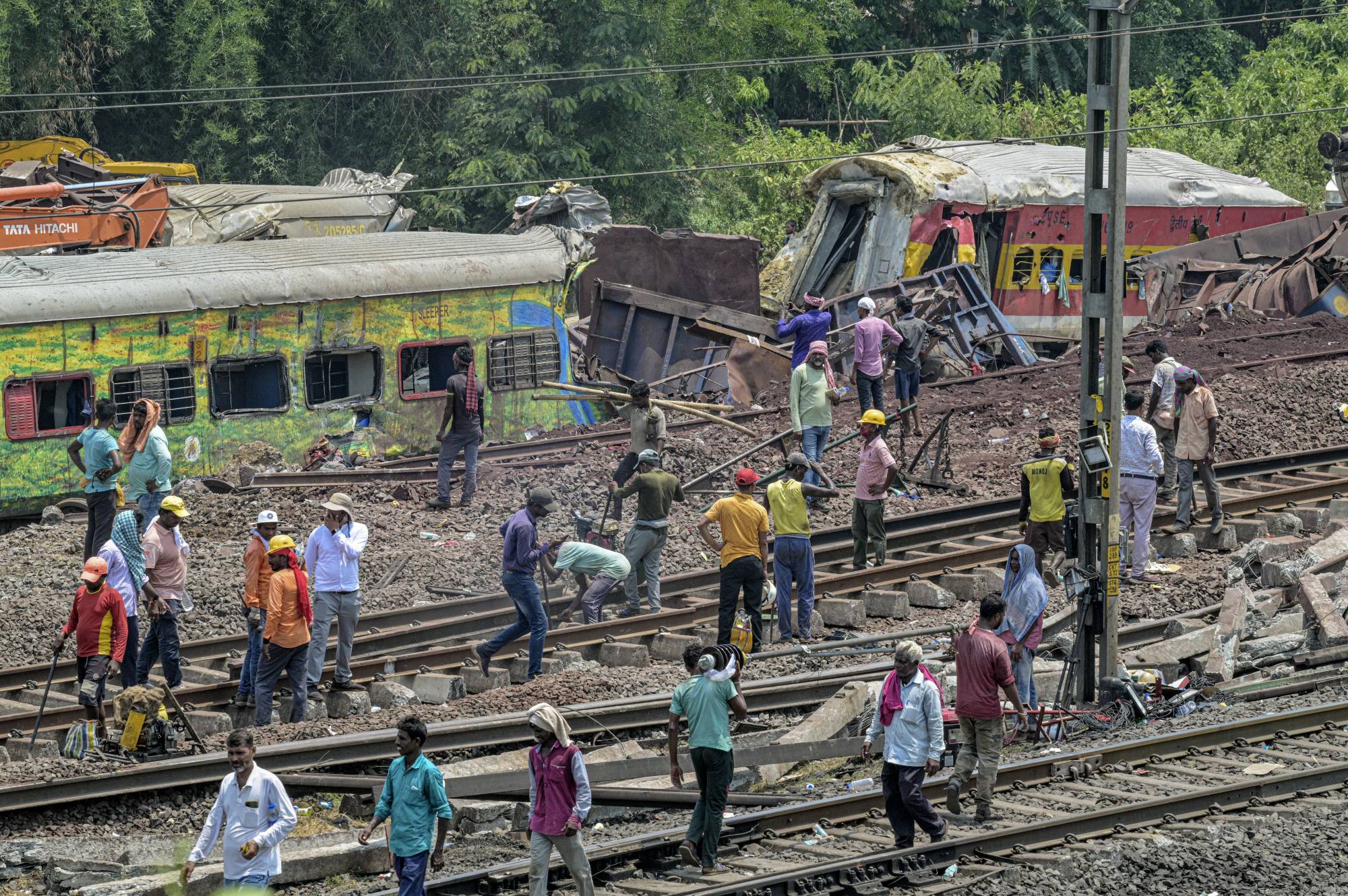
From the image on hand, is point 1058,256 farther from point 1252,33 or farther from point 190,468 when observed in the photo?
point 1252,33

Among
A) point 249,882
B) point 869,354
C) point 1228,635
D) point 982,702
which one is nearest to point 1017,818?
point 982,702

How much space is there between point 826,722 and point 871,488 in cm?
379

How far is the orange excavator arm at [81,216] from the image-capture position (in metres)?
22.9

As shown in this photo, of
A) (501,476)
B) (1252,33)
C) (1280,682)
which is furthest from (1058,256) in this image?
(1252,33)

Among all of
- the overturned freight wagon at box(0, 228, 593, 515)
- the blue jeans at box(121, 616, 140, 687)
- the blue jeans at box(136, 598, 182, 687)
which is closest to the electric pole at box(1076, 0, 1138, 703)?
the blue jeans at box(136, 598, 182, 687)

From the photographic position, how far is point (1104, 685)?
13016 millimetres

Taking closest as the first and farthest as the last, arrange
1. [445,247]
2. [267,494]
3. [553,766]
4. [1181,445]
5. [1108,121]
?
[553,766] < [1108,121] < [1181,445] < [267,494] < [445,247]

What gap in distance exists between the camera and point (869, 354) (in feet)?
65.5

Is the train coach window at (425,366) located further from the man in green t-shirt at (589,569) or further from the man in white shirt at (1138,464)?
the man in white shirt at (1138,464)

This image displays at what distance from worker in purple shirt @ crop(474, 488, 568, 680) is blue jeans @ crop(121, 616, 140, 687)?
2956 mm

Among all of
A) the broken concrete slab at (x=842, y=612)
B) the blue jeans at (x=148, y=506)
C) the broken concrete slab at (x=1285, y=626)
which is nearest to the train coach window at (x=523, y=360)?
the blue jeans at (x=148, y=506)

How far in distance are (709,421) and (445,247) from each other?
187 inches

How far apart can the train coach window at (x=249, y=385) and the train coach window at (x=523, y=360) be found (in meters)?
3.05

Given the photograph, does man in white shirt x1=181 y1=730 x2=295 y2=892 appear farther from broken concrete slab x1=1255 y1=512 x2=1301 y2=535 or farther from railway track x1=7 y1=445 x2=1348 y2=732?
broken concrete slab x1=1255 y1=512 x2=1301 y2=535
